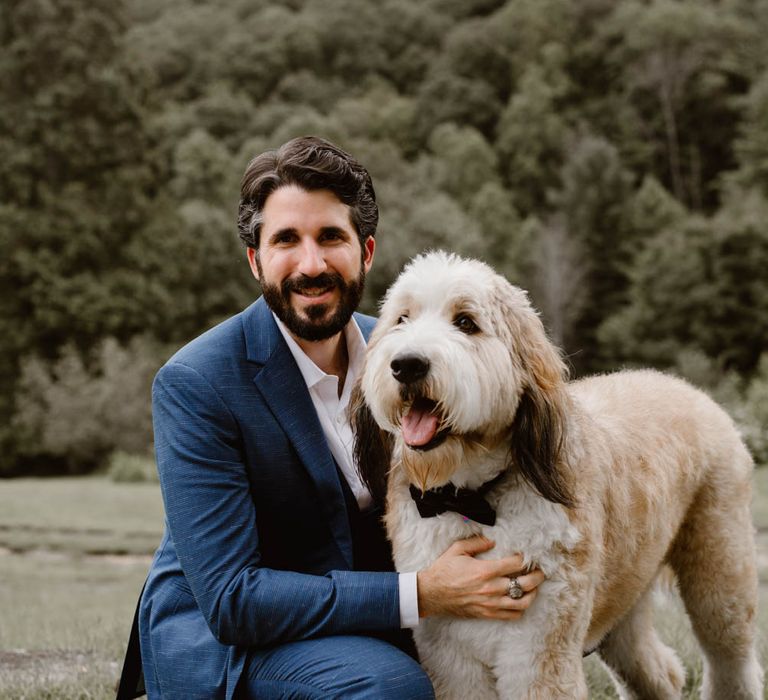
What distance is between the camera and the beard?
3221 millimetres

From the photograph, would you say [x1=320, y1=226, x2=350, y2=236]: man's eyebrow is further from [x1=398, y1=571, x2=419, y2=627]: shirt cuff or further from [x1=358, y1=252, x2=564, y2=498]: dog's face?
[x1=398, y1=571, x2=419, y2=627]: shirt cuff

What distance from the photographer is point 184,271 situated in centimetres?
2966

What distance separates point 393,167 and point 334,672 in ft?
123

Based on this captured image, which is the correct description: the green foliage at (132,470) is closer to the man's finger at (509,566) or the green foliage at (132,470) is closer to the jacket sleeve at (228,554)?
the jacket sleeve at (228,554)

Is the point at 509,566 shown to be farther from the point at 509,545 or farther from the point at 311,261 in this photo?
the point at 311,261

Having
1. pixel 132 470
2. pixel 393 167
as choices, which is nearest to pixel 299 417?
pixel 132 470

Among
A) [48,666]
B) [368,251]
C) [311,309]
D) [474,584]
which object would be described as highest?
[368,251]

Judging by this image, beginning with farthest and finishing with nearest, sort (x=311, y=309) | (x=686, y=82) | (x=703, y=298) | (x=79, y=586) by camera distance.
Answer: (x=686, y=82) < (x=703, y=298) < (x=79, y=586) < (x=311, y=309)

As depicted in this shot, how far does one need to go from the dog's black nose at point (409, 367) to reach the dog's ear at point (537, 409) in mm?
371

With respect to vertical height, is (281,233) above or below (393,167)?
above

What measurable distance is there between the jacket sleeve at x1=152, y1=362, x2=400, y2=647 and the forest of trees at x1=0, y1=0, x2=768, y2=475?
Result: 15.2 m

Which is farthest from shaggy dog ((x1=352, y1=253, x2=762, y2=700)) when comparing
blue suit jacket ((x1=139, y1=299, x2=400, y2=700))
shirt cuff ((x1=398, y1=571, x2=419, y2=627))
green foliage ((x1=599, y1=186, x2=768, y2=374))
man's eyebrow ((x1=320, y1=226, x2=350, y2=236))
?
green foliage ((x1=599, y1=186, x2=768, y2=374))

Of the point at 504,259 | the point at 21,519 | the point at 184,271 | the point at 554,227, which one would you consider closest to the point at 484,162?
the point at 554,227

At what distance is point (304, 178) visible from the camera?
3.22m
